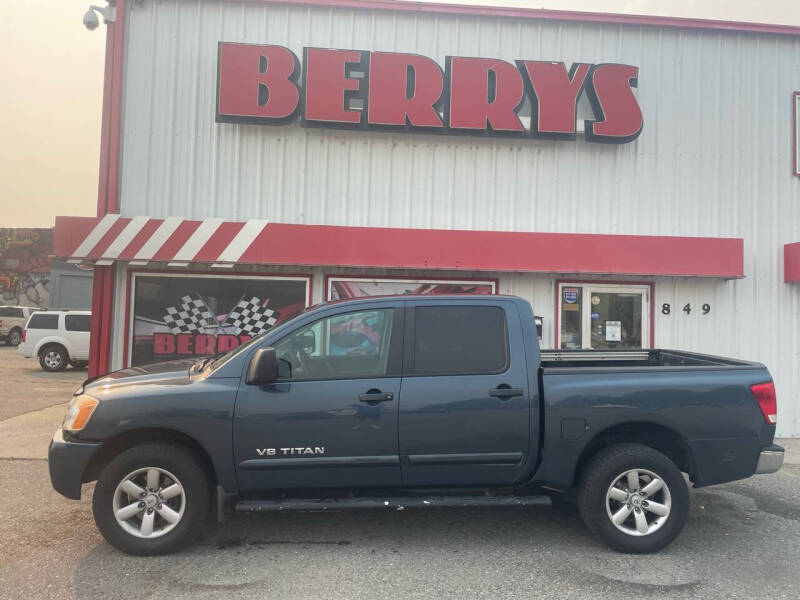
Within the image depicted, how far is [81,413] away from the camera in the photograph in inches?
158

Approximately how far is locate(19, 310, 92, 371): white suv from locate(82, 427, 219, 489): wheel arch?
13477 mm

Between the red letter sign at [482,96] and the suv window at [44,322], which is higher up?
the red letter sign at [482,96]

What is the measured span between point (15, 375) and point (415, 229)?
486 inches

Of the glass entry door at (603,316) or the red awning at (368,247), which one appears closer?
the red awning at (368,247)

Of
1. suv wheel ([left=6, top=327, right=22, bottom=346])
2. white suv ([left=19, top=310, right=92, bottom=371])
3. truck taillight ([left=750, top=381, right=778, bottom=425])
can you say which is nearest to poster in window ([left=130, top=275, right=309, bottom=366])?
truck taillight ([left=750, top=381, right=778, bottom=425])

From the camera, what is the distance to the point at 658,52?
8945 millimetres

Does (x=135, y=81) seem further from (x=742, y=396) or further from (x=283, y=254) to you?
(x=742, y=396)

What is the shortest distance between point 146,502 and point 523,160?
22.4ft

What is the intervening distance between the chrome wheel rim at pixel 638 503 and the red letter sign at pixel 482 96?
5.67 meters

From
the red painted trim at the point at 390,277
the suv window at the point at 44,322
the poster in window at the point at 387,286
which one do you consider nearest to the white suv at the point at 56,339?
the suv window at the point at 44,322

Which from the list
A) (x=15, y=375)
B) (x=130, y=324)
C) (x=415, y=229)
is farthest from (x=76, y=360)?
(x=415, y=229)

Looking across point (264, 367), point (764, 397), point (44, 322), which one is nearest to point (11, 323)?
point (44, 322)

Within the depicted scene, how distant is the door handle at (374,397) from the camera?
4.08 metres

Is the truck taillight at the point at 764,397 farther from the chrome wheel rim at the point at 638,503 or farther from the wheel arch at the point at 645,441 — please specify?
the chrome wheel rim at the point at 638,503
